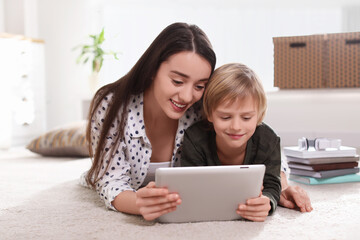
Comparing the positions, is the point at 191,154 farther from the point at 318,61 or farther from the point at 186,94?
the point at 318,61

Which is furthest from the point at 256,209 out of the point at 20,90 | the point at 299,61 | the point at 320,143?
the point at 20,90

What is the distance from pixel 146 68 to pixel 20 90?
99.6 inches

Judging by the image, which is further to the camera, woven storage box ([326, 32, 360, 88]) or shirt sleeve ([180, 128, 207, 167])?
woven storage box ([326, 32, 360, 88])

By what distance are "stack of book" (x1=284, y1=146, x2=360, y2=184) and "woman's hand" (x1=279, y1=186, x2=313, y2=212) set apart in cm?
39

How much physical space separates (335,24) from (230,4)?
3.39ft

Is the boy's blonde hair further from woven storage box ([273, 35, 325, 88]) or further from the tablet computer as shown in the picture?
woven storage box ([273, 35, 325, 88])

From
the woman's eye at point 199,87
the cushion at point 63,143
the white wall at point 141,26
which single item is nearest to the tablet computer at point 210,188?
the woman's eye at point 199,87

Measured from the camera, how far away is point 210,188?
1127mm

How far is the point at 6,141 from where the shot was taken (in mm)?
3385

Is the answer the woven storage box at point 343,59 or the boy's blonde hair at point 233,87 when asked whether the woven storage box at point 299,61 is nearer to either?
the woven storage box at point 343,59

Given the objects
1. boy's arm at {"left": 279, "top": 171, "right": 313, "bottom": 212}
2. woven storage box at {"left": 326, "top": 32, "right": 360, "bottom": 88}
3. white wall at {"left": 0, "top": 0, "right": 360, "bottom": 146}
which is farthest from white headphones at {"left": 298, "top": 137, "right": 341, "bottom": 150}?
white wall at {"left": 0, "top": 0, "right": 360, "bottom": 146}

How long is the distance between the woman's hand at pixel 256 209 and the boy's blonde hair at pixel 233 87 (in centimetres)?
28

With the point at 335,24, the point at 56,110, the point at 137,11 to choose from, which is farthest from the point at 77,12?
the point at 335,24

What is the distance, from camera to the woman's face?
1324 millimetres
